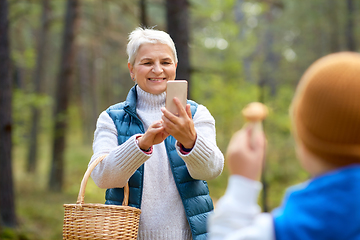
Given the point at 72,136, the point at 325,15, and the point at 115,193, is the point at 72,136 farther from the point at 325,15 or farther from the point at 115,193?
the point at 115,193

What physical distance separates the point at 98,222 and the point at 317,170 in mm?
1265

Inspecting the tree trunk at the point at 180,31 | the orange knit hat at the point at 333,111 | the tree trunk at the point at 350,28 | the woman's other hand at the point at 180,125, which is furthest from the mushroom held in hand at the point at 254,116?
the tree trunk at the point at 350,28

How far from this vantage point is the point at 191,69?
5.62 m

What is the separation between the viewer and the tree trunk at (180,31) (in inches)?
218

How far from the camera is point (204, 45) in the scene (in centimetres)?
1073

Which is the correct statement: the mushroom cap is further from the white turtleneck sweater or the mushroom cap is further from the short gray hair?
the short gray hair

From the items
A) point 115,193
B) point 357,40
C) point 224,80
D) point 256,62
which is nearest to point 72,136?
point 256,62

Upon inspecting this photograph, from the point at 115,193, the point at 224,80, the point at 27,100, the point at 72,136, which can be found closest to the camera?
the point at 115,193

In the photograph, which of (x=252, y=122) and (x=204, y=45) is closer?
(x=252, y=122)

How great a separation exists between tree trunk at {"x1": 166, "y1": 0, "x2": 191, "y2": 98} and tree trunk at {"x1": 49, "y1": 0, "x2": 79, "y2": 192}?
6.28 meters

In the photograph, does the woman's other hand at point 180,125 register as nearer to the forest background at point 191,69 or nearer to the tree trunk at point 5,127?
the forest background at point 191,69

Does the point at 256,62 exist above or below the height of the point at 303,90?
above

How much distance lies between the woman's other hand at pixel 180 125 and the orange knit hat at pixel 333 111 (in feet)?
2.97

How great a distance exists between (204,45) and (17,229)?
6.95m
